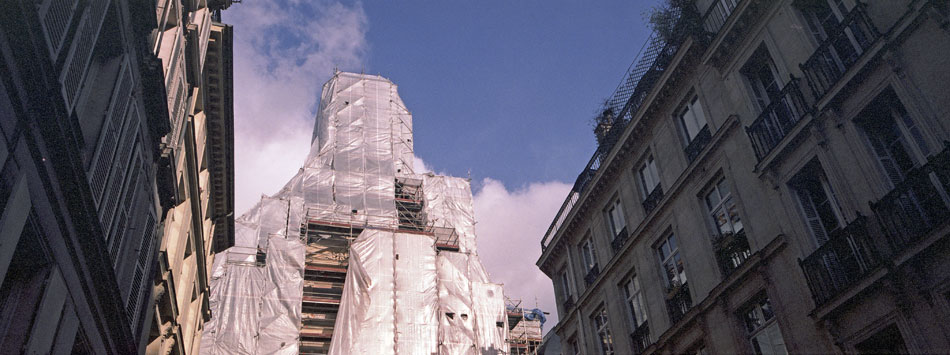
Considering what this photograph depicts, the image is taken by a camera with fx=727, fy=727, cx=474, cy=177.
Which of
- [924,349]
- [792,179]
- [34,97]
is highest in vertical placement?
[792,179]

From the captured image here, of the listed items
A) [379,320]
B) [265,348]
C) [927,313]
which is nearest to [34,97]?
[927,313]

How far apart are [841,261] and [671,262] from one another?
19.9 ft

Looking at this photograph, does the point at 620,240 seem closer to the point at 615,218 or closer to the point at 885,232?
the point at 615,218

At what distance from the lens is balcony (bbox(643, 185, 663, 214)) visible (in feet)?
60.4

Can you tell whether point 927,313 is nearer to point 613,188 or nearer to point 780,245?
point 780,245

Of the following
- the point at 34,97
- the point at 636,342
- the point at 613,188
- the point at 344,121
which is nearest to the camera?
the point at 34,97

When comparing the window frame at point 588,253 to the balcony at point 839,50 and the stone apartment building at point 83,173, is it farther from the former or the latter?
the stone apartment building at point 83,173

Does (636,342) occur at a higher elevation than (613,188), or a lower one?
lower

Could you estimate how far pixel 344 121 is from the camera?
170ft

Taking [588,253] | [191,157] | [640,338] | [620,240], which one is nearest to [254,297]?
[191,157]

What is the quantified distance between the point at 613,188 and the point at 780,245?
7.90m

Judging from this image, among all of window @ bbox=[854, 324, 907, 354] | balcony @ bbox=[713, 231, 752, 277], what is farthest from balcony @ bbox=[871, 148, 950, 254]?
balcony @ bbox=[713, 231, 752, 277]

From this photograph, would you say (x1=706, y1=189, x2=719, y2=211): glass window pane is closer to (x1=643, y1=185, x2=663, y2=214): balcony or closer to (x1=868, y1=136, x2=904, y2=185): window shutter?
(x1=643, y1=185, x2=663, y2=214): balcony

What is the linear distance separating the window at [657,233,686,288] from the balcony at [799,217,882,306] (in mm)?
4597
